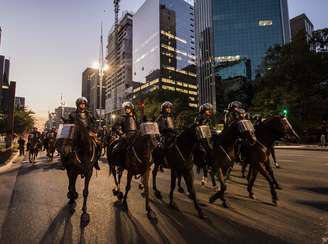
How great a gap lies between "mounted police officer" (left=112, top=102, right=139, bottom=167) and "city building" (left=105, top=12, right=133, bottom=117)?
461 feet

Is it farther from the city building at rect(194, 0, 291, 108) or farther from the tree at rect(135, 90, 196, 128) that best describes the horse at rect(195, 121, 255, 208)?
the city building at rect(194, 0, 291, 108)

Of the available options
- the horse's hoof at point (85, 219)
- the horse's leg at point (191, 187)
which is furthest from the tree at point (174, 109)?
the horse's hoof at point (85, 219)

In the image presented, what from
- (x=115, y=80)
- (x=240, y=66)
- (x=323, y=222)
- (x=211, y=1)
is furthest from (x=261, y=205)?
(x=115, y=80)

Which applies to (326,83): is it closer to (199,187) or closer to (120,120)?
(199,187)

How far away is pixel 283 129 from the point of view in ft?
27.9

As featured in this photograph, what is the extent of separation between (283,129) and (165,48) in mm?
130905

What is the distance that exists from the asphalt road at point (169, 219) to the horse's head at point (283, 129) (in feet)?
5.97

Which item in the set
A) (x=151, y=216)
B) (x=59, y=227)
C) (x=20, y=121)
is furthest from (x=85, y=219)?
(x=20, y=121)

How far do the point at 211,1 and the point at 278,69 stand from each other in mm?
87872

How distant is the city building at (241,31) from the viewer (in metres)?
108

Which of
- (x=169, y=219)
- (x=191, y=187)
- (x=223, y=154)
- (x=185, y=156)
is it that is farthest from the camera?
(x=223, y=154)

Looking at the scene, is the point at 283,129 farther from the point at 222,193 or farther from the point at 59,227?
the point at 59,227

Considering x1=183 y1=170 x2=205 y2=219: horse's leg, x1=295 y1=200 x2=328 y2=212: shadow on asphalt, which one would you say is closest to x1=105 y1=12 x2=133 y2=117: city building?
x1=295 y1=200 x2=328 y2=212: shadow on asphalt

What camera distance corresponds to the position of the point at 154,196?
8156 millimetres
